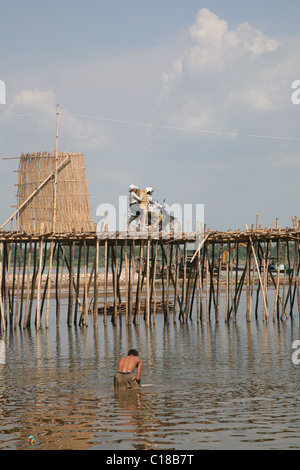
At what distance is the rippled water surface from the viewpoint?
35.3ft

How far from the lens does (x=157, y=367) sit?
17.5 meters

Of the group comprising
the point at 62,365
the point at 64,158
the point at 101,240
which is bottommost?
the point at 62,365

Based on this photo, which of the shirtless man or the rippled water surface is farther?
the shirtless man

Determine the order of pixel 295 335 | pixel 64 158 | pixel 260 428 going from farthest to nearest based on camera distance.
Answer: pixel 64 158, pixel 295 335, pixel 260 428

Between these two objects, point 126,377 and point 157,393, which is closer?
point 126,377

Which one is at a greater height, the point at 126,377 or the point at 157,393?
the point at 126,377

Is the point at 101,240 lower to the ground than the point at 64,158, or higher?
lower

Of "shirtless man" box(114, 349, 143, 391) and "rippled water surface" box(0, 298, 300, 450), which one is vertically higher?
"shirtless man" box(114, 349, 143, 391)

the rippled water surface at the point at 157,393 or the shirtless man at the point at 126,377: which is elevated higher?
the shirtless man at the point at 126,377

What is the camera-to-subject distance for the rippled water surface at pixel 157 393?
35.3 feet

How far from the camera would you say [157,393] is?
46.5 feet
